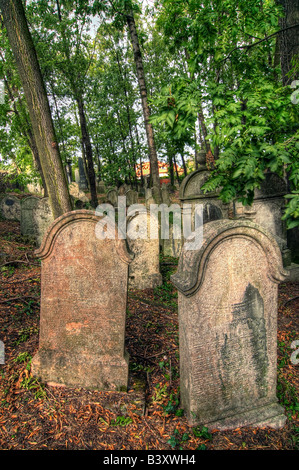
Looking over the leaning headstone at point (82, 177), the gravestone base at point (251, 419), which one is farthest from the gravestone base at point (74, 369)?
the leaning headstone at point (82, 177)

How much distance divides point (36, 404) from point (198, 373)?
161cm

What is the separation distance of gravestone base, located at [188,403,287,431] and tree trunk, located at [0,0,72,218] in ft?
10.5

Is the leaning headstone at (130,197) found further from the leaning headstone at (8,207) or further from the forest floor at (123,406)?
the forest floor at (123,406)

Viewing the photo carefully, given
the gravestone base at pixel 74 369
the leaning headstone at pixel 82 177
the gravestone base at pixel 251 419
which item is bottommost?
the gravestone base at pixel 251 419

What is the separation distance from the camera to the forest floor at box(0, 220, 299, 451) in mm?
2420

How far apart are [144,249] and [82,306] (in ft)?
8.98

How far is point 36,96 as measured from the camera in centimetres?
385

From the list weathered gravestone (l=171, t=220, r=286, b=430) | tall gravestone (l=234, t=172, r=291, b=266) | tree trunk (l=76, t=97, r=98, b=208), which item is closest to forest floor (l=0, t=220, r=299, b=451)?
weathered gravestone (l=171, t=220, r=286, b=430)

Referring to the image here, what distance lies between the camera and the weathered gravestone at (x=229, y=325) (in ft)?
8.17

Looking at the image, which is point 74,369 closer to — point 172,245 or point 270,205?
point 172,245

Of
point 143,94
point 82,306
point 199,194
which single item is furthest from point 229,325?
point 143,94

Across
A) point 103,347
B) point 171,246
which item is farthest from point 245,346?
point 171,246

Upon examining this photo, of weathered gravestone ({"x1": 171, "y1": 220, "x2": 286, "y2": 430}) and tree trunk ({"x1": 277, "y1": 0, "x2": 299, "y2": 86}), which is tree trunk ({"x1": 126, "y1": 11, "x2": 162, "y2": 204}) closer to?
tree trunk ({"x1": 277, "y1": 0, "x2": 299, "y2": 86})
